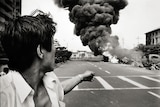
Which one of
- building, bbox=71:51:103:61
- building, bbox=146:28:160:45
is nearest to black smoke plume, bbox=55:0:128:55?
building, bbox=71:51:103:61

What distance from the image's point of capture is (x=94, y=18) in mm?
1370

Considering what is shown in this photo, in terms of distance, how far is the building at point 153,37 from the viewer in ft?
4.07

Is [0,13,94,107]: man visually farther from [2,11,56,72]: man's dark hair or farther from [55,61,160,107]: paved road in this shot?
[55,61,160,107]: paved road

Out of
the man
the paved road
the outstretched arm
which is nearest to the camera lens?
the man

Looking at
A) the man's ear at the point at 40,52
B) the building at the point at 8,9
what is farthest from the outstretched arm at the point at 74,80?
the building at the point at 8,9

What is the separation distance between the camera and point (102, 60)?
4.90 ft

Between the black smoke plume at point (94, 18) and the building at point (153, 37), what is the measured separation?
0.18 m

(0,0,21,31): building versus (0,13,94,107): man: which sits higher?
(0,0,21,31): building

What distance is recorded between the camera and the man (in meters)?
0.51

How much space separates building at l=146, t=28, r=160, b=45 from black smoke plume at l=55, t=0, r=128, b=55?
0.18 meters

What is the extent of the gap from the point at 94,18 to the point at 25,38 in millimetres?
886

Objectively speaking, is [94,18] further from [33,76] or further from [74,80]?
[33,76]

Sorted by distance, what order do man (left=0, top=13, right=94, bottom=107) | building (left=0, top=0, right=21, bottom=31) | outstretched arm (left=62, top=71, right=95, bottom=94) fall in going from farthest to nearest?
building (left=0, top=0, right=21, bottom=31)
outstretched arm (left=62, top=71, right=95, bottom=94)
man (left=0, top=13, right=94, bottom=107)

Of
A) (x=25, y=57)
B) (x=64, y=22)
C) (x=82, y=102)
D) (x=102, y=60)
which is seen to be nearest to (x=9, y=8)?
(x=64, y=22)
